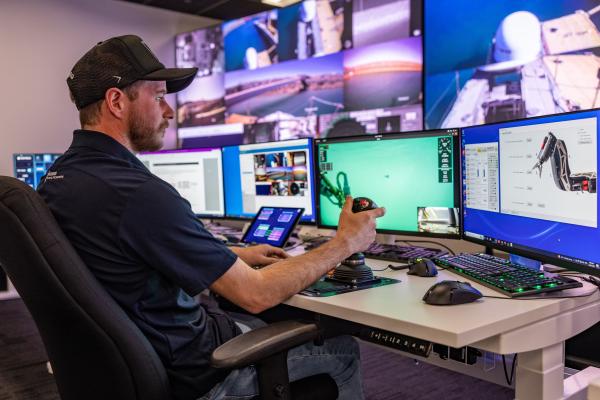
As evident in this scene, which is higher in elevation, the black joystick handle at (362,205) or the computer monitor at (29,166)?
the computer monitor at (29,166)

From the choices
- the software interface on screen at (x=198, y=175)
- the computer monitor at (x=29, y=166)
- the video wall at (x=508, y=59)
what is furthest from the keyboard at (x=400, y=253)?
the computer monitor at (x=29, y=166)

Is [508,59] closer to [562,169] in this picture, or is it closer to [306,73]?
[306,73]

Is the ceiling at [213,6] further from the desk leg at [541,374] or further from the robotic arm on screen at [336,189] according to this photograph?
the desk leg at [541,374]

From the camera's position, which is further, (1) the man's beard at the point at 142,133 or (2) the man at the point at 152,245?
(1) the man's beard at the point at 142,133

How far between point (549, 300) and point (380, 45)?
3069 millimetres

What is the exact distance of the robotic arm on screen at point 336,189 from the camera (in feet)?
6.94

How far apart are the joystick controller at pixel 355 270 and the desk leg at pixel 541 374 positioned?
0.42 m

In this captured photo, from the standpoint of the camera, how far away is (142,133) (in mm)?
1351

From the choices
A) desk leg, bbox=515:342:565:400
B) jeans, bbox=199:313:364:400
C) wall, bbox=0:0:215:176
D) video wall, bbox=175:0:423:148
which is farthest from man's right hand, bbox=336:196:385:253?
wall, bbox=0:0:215:176

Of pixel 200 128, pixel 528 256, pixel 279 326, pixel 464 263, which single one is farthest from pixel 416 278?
pixel 200 128

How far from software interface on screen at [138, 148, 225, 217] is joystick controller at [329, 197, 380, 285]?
1.37m

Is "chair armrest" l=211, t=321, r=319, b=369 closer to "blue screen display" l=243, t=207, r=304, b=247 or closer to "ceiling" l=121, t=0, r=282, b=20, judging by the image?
"blue screen display" l=243, t=207, r=304, b=247

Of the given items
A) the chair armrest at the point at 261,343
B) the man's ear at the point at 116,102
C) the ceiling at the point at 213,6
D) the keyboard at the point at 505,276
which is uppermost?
the ceiling at the point at 213,6

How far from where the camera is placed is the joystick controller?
1448mm
